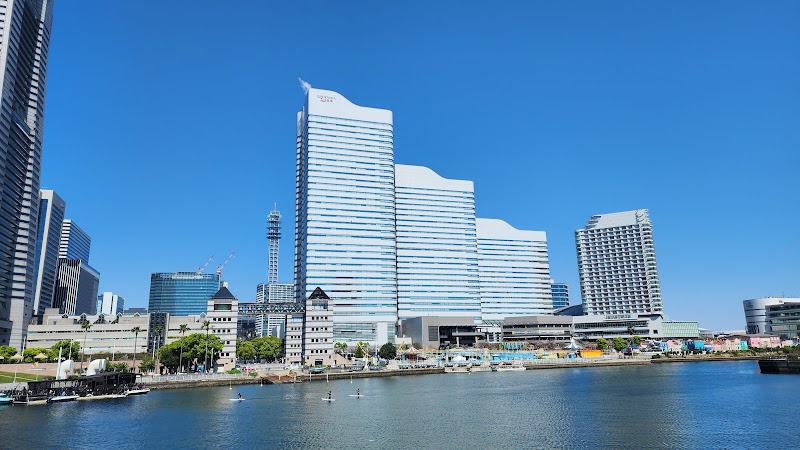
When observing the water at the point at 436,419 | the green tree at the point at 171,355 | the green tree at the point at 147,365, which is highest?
the green tree at the point at 171,355

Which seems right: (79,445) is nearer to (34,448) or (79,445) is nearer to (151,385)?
(34,448)

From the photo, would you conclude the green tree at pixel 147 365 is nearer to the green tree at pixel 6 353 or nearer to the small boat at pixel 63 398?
the green tree at pixel 6 353

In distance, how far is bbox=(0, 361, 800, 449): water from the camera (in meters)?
61.7

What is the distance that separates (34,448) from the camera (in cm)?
5931

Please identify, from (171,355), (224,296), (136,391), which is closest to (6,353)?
(171,355)

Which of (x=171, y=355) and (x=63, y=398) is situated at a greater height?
(x=171, y=355)

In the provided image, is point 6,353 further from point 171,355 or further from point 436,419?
point 436,419

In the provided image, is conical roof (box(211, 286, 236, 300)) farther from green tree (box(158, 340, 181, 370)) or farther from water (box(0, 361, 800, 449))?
water (box(0, 361, 800, 449))

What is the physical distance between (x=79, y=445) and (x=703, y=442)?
227ft

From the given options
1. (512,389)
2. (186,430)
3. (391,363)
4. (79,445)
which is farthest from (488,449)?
(391,363)

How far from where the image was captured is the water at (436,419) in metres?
61.7

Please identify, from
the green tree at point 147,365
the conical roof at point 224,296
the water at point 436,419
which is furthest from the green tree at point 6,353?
the water at point 436,419

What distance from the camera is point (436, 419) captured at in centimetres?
7644

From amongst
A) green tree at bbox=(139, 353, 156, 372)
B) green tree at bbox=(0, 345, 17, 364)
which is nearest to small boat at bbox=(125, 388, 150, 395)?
green tree at bbox=(139, 353, 156, 372)
